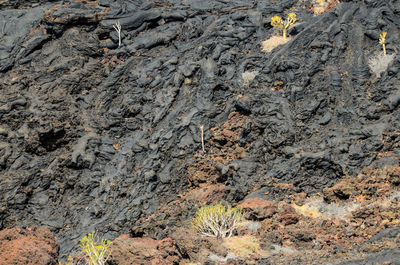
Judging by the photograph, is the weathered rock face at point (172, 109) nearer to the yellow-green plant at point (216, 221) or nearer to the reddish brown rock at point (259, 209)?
the reddish brown rock at point (259, 209)

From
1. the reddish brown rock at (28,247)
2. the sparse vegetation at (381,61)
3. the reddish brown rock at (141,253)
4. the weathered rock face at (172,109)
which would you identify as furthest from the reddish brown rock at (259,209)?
the sparse vegetation at (381,61)

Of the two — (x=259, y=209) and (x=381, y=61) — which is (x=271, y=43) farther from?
(x=259, y=209)

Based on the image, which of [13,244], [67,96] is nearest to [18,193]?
[13,244]

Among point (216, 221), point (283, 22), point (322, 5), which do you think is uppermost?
point (322, 5)

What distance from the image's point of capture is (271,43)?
2662cm

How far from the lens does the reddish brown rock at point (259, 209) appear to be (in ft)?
62.0

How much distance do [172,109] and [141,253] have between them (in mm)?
9741

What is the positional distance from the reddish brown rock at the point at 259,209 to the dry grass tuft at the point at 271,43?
→ 10.2m

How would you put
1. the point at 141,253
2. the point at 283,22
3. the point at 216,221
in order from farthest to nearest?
the point at 283,22, the point at 216,221, the point at 141,253

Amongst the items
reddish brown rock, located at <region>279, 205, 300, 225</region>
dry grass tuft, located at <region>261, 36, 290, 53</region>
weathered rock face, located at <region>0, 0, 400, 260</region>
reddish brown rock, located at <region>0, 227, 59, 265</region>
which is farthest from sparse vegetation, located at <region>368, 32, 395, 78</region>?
reddish brown rock, located at <region>0, 227, 59, 265</region>

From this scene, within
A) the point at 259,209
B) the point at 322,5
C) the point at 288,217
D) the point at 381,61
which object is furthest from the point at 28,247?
the point at 322,5

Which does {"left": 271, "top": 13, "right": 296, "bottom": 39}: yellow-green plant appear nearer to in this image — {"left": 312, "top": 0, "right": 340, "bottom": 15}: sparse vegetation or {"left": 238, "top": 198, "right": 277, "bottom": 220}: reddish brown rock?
{"left": 312, "top": 0, "right": 340, "bottom": 15}: sparse vegetation

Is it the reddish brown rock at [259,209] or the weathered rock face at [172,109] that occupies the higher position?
the weathered rock face at [172,109]

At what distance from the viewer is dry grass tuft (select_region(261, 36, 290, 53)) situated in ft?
86.5
